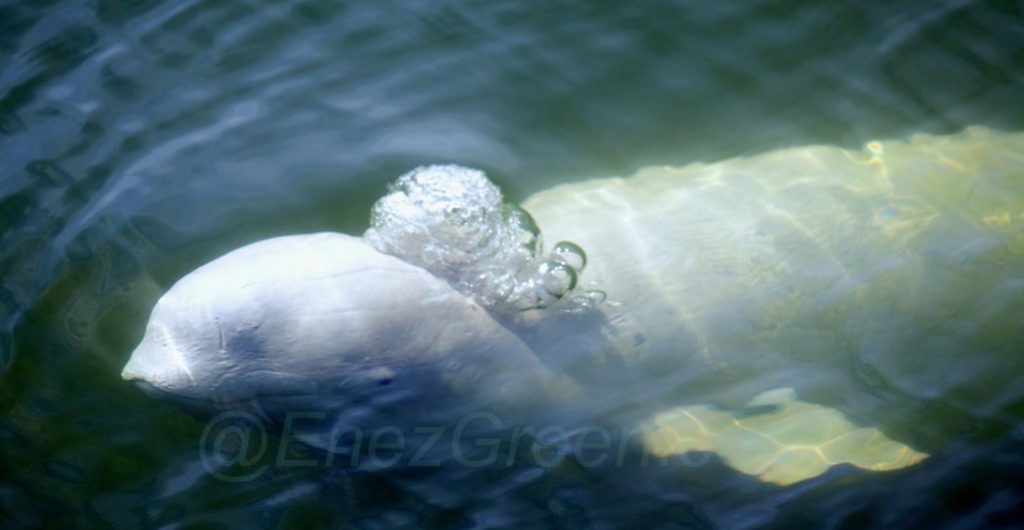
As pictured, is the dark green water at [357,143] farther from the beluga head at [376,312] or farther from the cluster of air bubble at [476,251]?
the cluster of air bubble at [476,251]

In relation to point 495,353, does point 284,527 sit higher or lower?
lower

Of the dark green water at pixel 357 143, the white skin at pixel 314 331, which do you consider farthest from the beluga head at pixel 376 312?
the dark green water at pixel 357 143

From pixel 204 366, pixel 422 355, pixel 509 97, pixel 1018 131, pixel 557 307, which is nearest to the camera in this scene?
pixel 204 366

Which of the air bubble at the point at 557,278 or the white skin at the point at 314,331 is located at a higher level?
the air bubble at the point at 557,278

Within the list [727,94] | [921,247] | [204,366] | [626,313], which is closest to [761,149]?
[727,94]

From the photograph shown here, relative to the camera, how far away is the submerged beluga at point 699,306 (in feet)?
14.5

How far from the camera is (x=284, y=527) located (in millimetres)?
4238

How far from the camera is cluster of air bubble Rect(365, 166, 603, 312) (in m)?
4.58

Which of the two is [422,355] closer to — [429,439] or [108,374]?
[429,439]

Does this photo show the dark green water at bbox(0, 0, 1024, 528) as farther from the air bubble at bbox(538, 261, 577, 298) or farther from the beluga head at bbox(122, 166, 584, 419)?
the air bubble at bbox(538, 261, 577, 298)

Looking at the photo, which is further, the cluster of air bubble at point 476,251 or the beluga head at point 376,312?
the cluster of air bubble at point 476,251

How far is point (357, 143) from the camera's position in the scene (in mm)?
5797

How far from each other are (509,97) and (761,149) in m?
1.52

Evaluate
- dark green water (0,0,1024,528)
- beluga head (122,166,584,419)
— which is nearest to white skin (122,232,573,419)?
beluga head (122,166,584,419)
